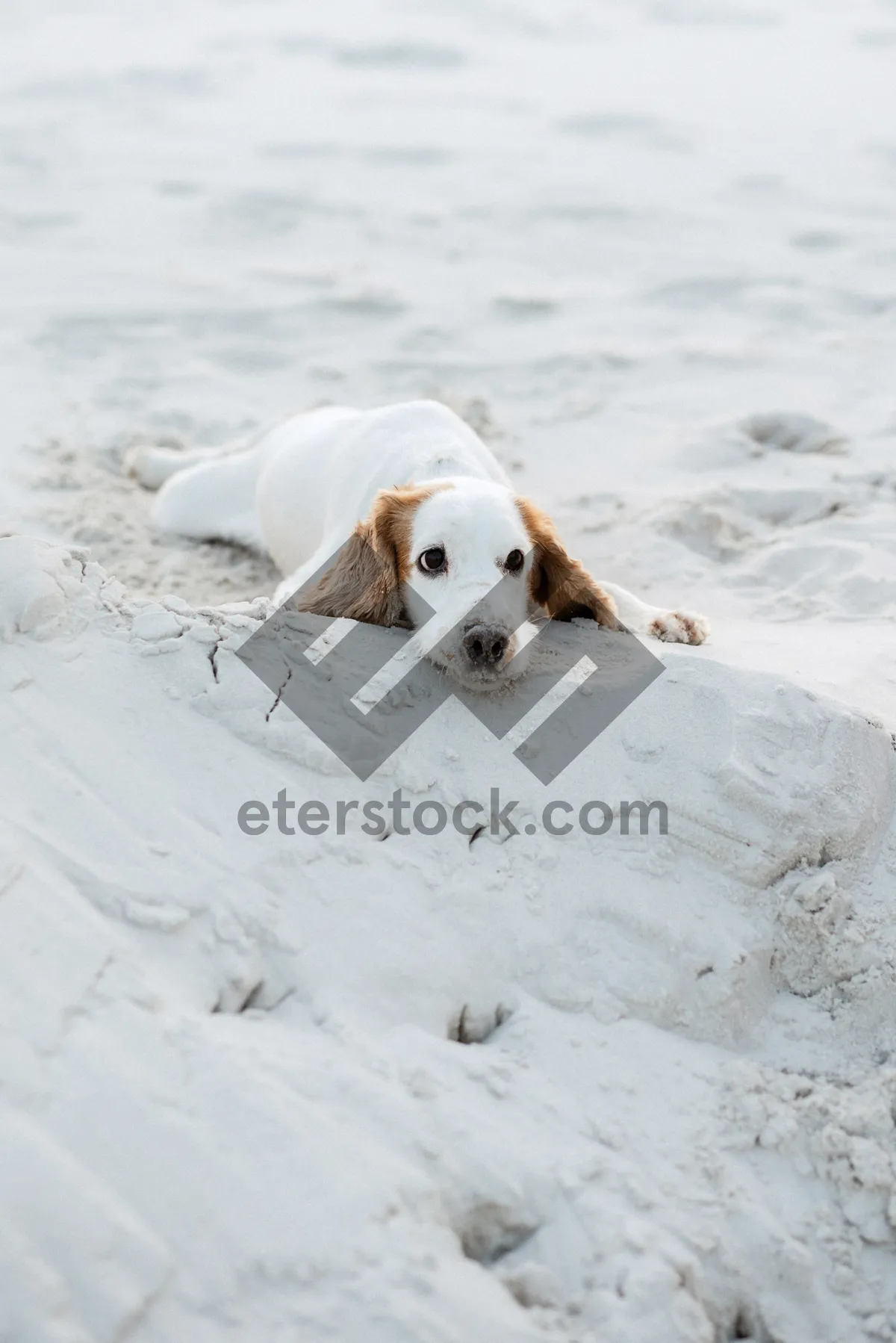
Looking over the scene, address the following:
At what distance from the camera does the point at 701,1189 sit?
2402mm

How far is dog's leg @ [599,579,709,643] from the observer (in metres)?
3.98

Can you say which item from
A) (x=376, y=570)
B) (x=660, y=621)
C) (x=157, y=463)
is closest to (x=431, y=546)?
(x=376, y=570)

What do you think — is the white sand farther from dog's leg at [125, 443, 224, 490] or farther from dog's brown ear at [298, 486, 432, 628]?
dog's brown ear at [298, 486, 432, 628]

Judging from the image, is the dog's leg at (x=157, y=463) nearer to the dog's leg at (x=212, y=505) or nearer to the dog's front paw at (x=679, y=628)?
the dog's leg at (x=212, y=505)

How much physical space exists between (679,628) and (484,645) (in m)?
0.89

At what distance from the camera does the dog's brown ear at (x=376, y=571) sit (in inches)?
151

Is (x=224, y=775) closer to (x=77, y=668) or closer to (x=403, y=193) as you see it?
(x=77, y=668)

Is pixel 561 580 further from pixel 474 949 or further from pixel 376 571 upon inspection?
pixel 474 949

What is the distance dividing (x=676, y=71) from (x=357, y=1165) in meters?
11.9

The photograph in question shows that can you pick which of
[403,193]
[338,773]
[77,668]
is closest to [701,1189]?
[338,773]
